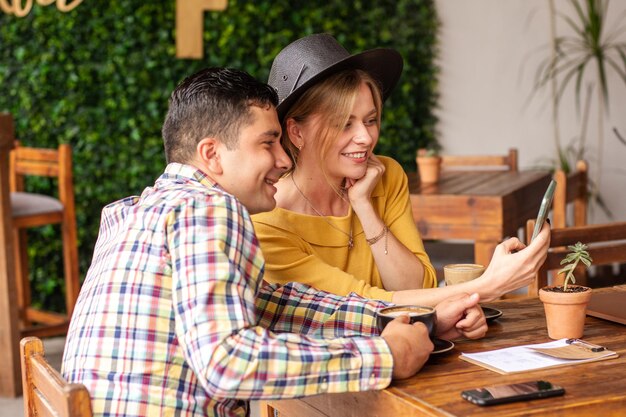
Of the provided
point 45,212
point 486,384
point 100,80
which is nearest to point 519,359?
point 486,384

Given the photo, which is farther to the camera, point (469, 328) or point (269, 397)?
point (469, 328)

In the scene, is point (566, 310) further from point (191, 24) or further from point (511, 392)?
point (191, 24)

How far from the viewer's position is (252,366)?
52.2 inches

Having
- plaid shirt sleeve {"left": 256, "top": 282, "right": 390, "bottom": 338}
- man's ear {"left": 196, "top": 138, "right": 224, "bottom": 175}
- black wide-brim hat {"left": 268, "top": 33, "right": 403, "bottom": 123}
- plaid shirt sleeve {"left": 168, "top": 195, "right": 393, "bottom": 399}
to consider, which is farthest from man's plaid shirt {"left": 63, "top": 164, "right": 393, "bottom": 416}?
black wide-brim hat {"left": 268, "top": 33, "right": 403, "bottom": 123}

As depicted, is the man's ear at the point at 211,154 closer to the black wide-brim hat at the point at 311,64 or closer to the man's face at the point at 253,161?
the man's face at the point at 253,161

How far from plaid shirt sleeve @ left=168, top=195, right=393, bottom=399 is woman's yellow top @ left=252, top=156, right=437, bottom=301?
0.60 metres

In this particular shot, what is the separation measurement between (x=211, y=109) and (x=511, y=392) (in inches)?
27.4

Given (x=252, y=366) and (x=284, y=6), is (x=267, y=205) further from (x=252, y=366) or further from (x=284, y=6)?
(x=284, y=6)

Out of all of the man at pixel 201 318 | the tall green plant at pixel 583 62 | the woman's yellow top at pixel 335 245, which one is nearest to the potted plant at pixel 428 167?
the tall green plant at pixel 583 62

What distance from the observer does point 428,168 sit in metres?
4.10

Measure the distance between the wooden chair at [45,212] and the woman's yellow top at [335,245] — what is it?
2.27 metres

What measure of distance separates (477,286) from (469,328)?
0.18 metres

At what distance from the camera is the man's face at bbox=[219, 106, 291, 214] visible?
1.61 meters

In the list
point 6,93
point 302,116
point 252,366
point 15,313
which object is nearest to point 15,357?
point 15,313
